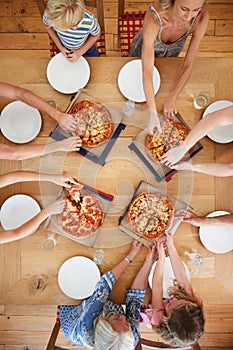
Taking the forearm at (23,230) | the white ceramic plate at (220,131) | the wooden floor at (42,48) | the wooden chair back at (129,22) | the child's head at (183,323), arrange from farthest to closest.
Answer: the wooden floor at (42,48) < the wooden chair back at (129,22) < the white ceramic plate at (220,131) < the forearm at (23,230) < the child's head at (183,323)

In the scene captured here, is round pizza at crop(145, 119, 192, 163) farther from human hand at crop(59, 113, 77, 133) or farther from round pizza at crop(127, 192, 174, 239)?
human hand at crop(59, 113, 77, 133)

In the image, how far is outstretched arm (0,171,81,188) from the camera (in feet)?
6.18

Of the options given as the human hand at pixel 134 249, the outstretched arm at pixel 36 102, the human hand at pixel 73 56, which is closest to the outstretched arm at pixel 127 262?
the human hand at pixel 134 249

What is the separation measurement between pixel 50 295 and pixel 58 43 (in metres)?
1.20

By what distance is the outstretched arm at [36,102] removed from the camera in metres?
1.89

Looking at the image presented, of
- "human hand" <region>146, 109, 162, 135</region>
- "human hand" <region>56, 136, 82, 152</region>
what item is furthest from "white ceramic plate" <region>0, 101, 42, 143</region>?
"human hand" <region>146, 109, 162, 135</region>

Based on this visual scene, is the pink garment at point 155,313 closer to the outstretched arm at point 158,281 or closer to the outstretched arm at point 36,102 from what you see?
the outstretched arm at point 158,281

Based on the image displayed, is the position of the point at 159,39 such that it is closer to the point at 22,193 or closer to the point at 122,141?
the point at 122,141

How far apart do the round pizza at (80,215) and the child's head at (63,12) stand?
73cm

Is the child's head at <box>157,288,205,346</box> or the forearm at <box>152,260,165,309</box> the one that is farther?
the forearm at <box>152,260,165,309</box>

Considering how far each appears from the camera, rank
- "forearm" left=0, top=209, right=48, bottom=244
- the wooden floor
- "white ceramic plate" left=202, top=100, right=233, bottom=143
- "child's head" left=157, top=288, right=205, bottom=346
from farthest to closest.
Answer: the wooden floor < "white ceramic plate" left=202, top=100, right=233, bottom=143 < "forearm" left=0, top=209, right=48, bottom=244 < "child's head" left=157, top=288, right=205, bottom=346

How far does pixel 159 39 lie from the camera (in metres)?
2.00

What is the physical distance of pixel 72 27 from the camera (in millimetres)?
1870

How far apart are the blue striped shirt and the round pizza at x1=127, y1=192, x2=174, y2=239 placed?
0.80m
